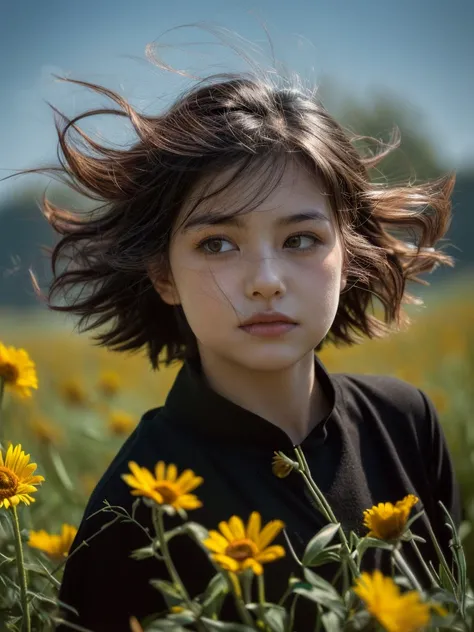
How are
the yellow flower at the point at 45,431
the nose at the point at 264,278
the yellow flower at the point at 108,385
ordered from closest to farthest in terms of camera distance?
the nose at the point at 264,278 → the yellow flower at the point at 45,431 → the yellow flower at the point at 108,385

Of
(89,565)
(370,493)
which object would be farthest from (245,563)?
(370,493)

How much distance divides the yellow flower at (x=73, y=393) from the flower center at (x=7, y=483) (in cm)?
136

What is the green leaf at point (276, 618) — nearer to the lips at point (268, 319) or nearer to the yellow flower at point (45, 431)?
the lips at point (268, 319)

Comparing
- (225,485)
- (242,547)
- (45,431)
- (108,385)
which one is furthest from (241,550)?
(108,385)

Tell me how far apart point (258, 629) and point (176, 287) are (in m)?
0.65

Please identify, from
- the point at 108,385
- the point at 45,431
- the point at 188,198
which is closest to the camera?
the point at 188,198

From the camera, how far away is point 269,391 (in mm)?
1304

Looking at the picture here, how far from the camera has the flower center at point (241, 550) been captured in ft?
2.38

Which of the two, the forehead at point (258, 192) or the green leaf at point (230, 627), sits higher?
the forehead at point (258, 192)

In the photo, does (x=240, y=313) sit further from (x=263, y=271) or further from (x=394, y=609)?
(x=394, y=609)

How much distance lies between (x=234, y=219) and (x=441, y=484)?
62 centimetres

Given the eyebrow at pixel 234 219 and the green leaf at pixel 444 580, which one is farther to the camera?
the eyebrow at pixel 234 219

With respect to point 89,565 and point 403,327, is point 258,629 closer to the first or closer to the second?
point 89,565

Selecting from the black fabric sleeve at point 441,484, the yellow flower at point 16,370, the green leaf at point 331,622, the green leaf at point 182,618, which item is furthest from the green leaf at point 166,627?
the black fabric sleeve at point 441,484
